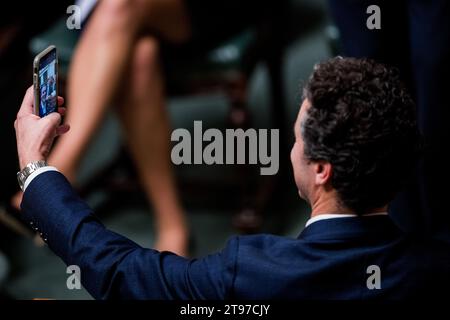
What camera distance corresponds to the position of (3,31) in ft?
6.18

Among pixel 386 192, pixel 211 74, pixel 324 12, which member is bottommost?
pixel 386 192

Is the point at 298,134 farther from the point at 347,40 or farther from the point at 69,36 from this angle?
the point at 69,36

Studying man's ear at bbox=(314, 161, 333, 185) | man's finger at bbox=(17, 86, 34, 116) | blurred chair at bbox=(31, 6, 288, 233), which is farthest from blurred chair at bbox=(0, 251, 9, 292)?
man's ear at bbox=(314, 161, 333, 185)

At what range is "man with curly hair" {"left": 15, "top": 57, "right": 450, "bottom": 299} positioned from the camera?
917mm

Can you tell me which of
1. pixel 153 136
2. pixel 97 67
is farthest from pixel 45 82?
pixel 153 136

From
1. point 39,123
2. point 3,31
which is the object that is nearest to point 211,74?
point 3,31

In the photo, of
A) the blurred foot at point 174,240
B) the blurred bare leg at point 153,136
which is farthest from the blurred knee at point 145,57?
the blurred foot at point 174,240

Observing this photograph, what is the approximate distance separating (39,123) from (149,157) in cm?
89

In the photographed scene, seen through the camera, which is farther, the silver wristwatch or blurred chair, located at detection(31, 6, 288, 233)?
blurred chair, located at detection(31, 6, 288, 233)

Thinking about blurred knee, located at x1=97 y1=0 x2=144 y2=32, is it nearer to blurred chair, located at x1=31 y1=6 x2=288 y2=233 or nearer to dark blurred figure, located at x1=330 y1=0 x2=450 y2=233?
blurred chair, located at x1=31 y1=6 x2=288 y2=233

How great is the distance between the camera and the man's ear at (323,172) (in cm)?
94

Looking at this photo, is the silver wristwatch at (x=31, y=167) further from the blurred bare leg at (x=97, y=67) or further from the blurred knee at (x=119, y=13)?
the blurred knee at (x=119, y=13)

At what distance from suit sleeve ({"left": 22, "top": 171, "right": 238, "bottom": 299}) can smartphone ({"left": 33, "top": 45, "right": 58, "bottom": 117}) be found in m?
0.09

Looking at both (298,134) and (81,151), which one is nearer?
(298,134)
